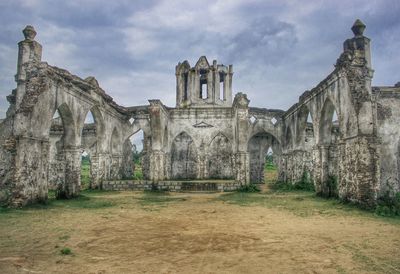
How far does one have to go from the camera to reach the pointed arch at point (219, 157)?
78.9 feet

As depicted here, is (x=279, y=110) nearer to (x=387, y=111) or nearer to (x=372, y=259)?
(x=387, y=111)

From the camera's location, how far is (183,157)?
24.5 m

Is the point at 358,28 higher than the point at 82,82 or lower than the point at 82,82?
higher

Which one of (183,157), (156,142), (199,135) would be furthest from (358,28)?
(183,157)

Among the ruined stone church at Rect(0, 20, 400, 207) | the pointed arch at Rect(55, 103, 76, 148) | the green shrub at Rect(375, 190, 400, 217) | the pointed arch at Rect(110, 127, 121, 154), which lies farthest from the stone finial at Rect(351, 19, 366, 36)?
the pointed arch at Rect(110, 127, 121, 154)

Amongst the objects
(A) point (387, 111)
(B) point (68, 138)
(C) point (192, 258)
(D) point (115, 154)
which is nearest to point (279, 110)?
(A) point (387, 111)

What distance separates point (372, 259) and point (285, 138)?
1725 cm

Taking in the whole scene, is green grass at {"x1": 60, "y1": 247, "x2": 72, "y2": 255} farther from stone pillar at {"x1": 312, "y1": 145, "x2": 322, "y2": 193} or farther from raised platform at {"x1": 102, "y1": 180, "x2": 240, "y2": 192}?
raised platform at {"x1": 102, "y1": 180, "x2": 240, "y2": 192}

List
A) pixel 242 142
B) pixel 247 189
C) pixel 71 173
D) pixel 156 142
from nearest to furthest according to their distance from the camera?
pixel 71 173, pixel 247 189, pixel 242 142, pixel 156 142

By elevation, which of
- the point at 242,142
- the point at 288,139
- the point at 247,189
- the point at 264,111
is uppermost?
the point at 264,111

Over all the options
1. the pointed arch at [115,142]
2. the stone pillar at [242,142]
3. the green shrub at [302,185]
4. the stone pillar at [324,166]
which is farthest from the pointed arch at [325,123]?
the pointed arch at [115,142]

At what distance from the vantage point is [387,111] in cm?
1225

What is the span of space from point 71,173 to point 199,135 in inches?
399

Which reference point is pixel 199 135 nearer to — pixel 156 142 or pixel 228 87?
pixel 156 142
